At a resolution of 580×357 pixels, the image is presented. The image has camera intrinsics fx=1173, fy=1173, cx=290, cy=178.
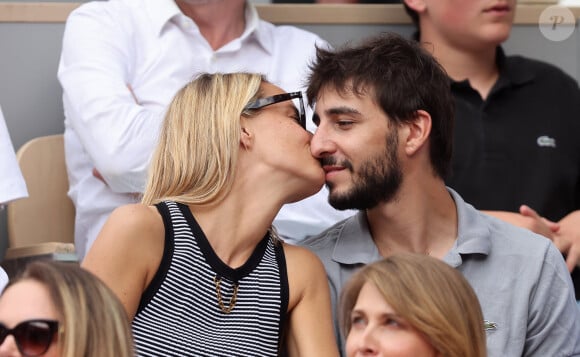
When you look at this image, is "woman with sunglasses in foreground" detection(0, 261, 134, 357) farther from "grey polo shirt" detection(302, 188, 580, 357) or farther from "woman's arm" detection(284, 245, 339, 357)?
"grey polo shirt" detection(302, 188, 580, 357)

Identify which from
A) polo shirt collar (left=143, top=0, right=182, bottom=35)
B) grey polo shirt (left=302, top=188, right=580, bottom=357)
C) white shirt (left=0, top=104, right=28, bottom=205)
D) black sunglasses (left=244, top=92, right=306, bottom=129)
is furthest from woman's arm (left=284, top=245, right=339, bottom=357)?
polo shirt collar (left=143, top=0, right=182, bottom=35)

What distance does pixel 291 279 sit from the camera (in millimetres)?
2721

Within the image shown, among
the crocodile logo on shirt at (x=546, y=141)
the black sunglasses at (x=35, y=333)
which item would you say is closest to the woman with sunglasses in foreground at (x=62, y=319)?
the black sunglasses at (x=35, y=333)

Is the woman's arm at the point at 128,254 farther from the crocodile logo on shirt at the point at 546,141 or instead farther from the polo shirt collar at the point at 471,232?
the crocodile logo on shirt at the point at 546,141

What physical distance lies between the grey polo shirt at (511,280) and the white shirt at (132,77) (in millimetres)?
587

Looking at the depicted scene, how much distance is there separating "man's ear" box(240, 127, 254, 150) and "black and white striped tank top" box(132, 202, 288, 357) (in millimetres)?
216

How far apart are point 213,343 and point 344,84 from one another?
754 millimetres

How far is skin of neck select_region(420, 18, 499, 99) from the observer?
379 cm

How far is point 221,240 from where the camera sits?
2.69 metres

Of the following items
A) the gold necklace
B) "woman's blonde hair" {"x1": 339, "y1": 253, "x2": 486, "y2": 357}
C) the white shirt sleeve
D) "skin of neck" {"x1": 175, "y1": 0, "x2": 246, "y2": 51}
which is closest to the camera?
"woman's blonde hair" {"x1": 339, "y1": 253, "x2": 486, "y2": 357}

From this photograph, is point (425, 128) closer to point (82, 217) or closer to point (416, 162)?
point (416, 162)

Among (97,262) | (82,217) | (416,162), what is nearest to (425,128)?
(416,162)

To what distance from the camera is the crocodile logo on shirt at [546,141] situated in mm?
3686

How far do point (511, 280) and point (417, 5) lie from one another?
4.67 feet
